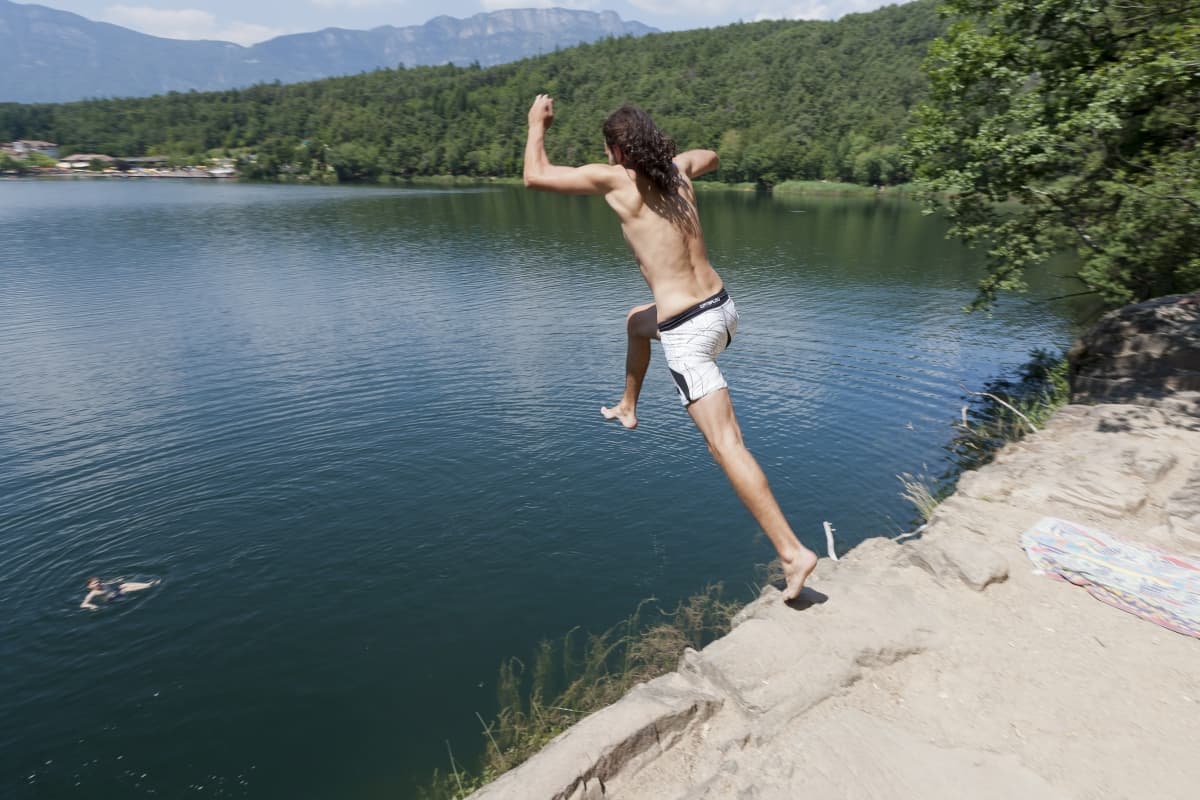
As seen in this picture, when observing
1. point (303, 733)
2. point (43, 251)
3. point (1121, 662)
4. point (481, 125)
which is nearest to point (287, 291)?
point (43, 251)

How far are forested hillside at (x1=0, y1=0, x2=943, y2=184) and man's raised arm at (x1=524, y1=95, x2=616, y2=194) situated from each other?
92.6 m

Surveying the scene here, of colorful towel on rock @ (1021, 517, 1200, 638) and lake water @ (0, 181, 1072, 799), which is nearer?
colorful towel on rock @ (1021, 517, 1200, 638)

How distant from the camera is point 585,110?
12512cm

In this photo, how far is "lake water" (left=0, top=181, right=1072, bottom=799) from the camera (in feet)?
26.3

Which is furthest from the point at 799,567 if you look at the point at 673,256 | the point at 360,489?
the point at 360,489

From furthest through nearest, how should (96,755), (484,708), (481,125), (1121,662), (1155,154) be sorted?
(481,125)
(1155,154)
(484,708)
(96,755)
(1121,662)

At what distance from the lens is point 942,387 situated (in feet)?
61.2

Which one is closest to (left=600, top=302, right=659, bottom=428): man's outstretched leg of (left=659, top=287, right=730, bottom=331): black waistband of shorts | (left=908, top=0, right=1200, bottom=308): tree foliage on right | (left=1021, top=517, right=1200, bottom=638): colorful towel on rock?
(left=659, top=287, right=730, bottom=331): black waistband of shorts

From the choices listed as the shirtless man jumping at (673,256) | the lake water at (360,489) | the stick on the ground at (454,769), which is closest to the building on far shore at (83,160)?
the lake water at (360,489)

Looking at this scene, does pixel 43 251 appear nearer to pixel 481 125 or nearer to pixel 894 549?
pixel 894 549

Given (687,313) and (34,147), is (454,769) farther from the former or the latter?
(34,147)

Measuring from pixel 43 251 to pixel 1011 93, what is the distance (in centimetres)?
4182

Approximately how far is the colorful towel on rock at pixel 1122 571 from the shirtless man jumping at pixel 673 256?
2475mm

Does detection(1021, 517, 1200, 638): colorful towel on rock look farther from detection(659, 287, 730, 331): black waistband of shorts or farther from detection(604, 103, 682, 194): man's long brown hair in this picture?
detection(604, 103, 682, 194): man's long brown hair
